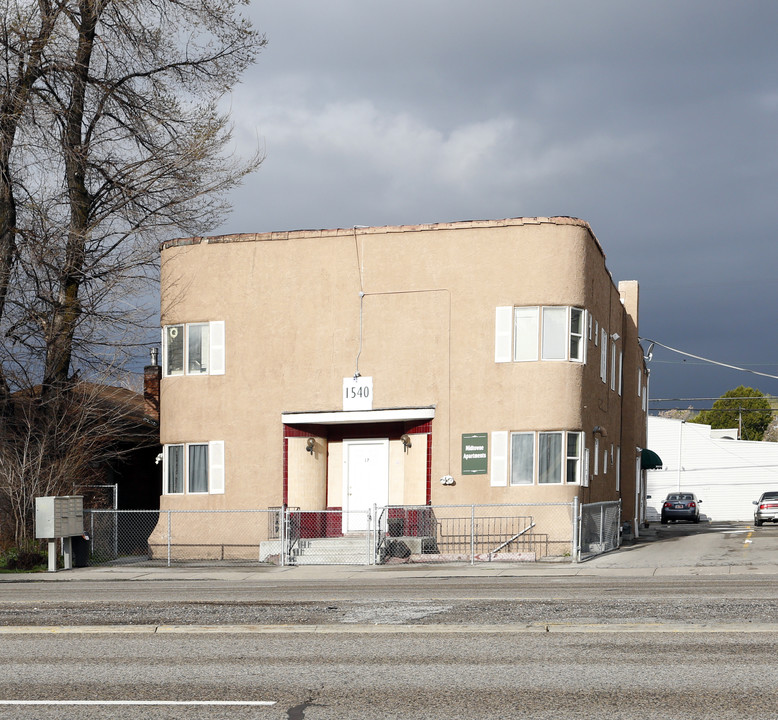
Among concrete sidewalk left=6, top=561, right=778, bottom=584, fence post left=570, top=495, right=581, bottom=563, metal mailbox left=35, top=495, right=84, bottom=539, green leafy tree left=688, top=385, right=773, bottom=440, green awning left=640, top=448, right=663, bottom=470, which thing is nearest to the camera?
concrete sidewalk left=6, top=561, right=778, bottom=584

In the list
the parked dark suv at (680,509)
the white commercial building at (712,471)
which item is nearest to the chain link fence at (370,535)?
the parked dark suv at (680,509)

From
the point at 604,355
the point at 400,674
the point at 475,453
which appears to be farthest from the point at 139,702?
the point at 604,355

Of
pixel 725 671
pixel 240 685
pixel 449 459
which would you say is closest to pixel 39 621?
pixel 240 685

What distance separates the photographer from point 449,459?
86.1 feet

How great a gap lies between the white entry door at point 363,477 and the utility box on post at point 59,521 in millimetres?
6895

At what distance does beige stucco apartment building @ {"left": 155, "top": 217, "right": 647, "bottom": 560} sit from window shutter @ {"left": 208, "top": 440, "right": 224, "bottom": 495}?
0.12 ft

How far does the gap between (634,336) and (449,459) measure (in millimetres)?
15729

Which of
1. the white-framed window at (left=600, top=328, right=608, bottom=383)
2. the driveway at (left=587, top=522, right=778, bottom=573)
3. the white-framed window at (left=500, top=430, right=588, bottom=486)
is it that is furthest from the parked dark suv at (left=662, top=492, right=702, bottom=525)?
the white-framed window at (left=500, top=430, right=588, bottom=486)

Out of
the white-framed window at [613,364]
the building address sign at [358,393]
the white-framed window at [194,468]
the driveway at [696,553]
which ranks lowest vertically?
the driveway at [696,553]

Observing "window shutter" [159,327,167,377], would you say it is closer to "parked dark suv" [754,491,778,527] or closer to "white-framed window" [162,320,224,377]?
"white-framed window" [162,320,224,377]

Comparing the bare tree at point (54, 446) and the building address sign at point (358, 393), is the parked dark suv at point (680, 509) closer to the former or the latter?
the building address sign at point (358, 393)

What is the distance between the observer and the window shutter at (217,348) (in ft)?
92.2

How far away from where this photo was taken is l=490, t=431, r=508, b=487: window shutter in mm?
25828

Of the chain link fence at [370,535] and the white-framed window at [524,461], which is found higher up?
the white-framed window at [524,461]
